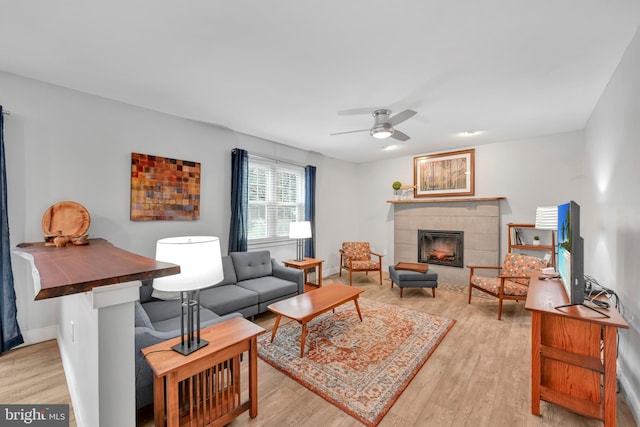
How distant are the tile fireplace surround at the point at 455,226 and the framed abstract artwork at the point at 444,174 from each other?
22cm

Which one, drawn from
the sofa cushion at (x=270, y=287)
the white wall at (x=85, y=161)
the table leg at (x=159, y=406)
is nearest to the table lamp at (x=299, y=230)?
the sofa cushion at (x=270, y=287)

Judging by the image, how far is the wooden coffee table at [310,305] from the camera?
A: 2552mm

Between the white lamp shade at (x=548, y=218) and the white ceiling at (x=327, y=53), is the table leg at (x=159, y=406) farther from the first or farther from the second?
the white lamp shade at (x=548, y=218)

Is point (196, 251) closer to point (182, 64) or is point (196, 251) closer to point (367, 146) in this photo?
point (182, 64)

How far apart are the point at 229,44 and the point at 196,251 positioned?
1.56 meters

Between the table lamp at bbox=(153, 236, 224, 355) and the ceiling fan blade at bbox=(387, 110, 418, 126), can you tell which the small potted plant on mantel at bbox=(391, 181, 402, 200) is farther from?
the table lamp at bbox=(153, 236, 224, 355)

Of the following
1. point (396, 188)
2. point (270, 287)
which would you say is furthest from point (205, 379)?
point (396, 188)

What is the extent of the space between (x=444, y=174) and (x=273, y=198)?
3.35 meters

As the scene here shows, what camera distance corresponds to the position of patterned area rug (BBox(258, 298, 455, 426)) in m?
2.01

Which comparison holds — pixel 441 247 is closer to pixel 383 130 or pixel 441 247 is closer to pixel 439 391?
pixel 383 130

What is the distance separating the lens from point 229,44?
200 cm

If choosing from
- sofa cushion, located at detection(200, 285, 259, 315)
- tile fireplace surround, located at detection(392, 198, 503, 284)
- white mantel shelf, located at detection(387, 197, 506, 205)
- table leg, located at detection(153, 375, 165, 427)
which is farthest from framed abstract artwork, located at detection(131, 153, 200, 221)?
tile fireplace surround, located at detection(392, 198, 503, 284)

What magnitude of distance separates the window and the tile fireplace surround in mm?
2240

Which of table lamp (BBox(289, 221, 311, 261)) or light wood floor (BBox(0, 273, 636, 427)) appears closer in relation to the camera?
light wood floor (BBox(0, 273, 636, 427))
